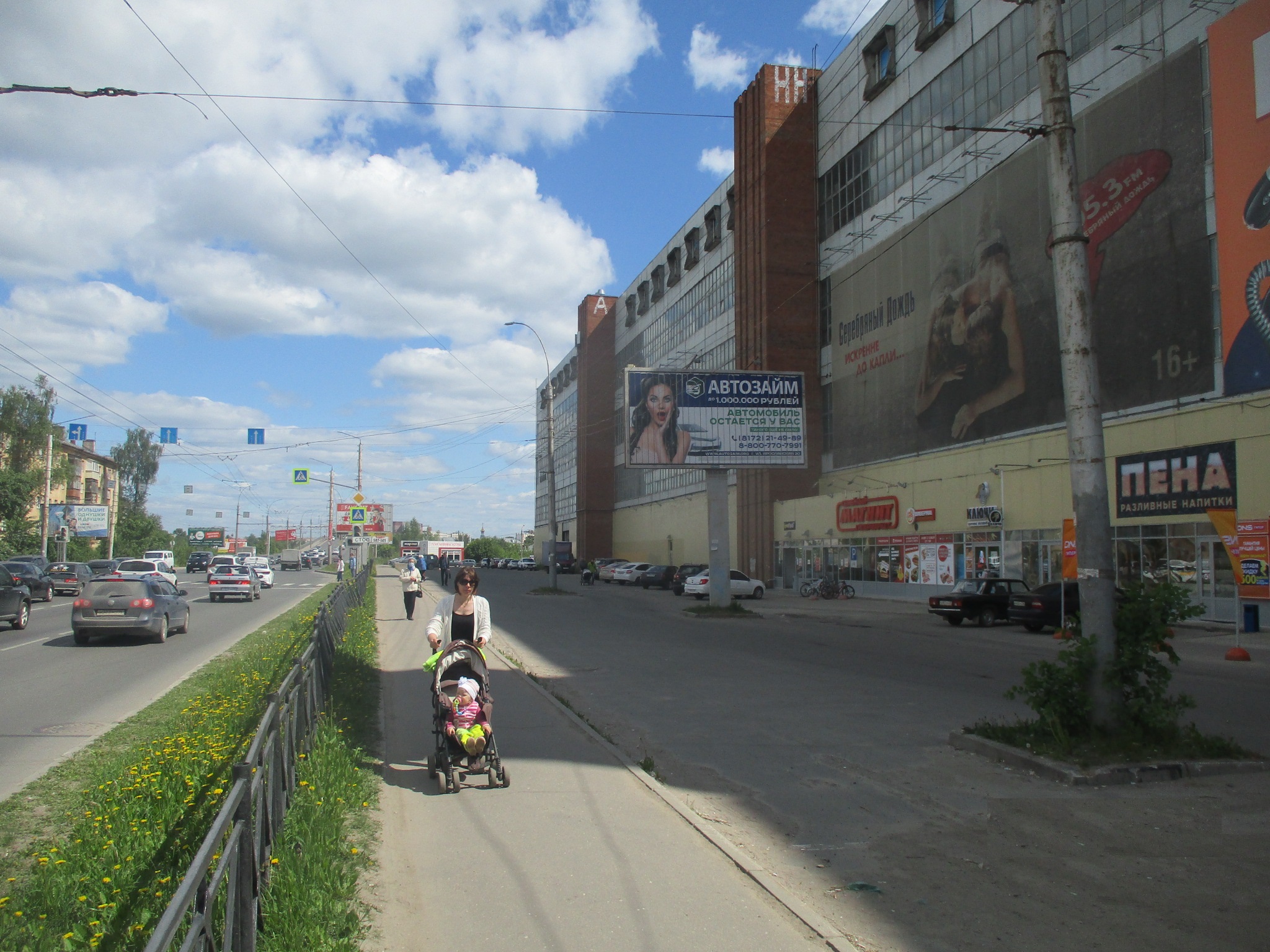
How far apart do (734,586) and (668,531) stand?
28.0 m

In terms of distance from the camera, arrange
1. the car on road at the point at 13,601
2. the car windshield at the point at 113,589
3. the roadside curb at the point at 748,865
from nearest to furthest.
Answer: the roadside curb at the point at 748,865 → the car windshield at the point at 113,589 → the car on road at the point at 13,601

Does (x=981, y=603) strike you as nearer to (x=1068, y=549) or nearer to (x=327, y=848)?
(x=1068, y=549)

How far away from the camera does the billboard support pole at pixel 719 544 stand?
30125mm

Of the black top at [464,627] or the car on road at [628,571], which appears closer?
the black top at [464,627]

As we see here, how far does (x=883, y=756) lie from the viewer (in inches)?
322

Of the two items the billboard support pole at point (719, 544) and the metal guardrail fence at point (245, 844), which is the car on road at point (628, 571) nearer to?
the billboard support pole at point (719, 544)

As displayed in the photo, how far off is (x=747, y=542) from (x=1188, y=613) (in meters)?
44.3

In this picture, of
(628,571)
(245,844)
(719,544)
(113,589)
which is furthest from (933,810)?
(628,571)

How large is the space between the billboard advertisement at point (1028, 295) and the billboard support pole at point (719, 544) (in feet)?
33.8

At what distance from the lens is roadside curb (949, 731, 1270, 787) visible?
6934 mm

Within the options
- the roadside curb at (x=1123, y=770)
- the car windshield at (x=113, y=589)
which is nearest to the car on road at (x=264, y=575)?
the car windshield at (x=113, y=589)

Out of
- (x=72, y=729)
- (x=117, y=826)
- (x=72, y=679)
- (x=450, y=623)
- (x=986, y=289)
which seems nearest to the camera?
(x=117, y=826)

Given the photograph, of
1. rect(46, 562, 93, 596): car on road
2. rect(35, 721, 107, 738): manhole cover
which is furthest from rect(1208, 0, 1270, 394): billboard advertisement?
rect(46, 562, 93, 596): car on road

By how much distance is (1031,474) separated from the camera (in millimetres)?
30438
